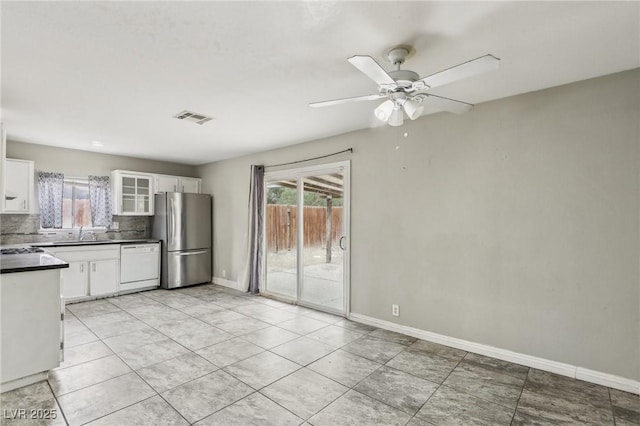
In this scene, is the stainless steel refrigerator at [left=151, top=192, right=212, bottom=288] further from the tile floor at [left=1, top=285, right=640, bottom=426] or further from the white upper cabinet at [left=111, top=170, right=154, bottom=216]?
the tile floor at [left=1, top=285, right=640, bottom=426]

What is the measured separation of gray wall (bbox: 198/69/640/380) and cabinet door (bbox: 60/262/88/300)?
4264mm

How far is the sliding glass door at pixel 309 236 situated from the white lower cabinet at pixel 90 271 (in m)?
2.55

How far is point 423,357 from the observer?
300 cm

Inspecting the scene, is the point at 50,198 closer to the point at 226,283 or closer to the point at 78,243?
the point at 78,243

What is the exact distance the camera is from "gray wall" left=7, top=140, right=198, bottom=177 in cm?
482

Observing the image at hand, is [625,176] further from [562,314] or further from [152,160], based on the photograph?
[152,160]

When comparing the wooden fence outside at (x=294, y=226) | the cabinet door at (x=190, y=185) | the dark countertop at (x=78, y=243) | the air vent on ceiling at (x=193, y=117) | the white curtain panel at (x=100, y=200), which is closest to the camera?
the air vent on ceiling at (x=193, y=117)

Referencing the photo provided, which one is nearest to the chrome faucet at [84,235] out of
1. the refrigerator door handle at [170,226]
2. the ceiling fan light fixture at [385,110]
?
the refrigerator door handle at [170,226]

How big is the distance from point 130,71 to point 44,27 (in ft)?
1.96

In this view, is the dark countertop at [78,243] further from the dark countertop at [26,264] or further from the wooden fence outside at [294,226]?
the wooden fence outside at [294,226]

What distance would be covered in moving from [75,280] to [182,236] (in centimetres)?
170

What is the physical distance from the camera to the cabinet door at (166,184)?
604 cm

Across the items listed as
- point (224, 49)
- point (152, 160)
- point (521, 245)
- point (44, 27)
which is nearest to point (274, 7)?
point (224, 49)

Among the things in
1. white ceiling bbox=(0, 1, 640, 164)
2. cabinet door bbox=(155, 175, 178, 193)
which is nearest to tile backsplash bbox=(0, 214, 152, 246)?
cabinet door bbox=(155, 175, 178, 193)
